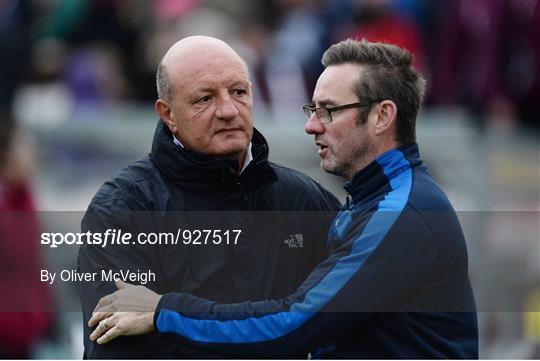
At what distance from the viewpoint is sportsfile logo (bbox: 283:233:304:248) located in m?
5.03

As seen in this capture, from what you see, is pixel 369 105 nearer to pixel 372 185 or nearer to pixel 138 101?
pixel 372 185

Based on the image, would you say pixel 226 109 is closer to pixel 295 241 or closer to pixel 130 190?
pixel 130 190

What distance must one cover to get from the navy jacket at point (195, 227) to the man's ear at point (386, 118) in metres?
0.51

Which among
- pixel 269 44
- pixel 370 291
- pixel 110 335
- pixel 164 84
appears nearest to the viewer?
pixel 370 291

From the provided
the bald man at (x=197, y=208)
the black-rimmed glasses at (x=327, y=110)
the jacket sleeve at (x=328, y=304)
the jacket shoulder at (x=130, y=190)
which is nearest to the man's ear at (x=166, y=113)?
the bald man at (x=197, y=208)

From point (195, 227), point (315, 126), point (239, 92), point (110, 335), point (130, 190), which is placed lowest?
point (110, 335)

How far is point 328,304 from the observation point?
4441 mm

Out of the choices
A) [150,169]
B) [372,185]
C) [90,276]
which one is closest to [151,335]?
[90,276]

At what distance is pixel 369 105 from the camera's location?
4.77 metres

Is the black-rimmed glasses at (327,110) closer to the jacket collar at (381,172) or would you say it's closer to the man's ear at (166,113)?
the jacket collar at (381,172)

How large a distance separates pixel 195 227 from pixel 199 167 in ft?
0.78

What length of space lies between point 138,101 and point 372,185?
498cm

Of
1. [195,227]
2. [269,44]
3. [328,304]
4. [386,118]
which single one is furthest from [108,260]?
[269,44]

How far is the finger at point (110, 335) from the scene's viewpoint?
15.0 feet
